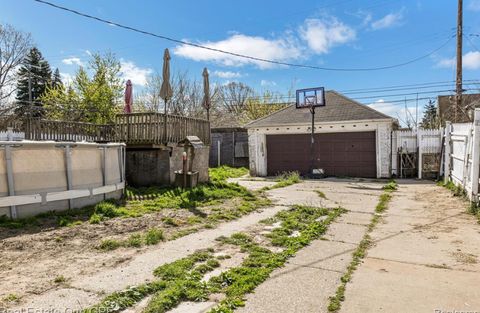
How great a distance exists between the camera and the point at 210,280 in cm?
359

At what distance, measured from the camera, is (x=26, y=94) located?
125ft

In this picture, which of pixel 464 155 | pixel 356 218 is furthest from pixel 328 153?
pixel 356 218

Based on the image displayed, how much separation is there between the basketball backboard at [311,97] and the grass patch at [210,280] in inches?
442

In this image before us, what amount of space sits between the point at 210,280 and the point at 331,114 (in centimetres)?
1399

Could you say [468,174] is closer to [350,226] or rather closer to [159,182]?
[350,226]

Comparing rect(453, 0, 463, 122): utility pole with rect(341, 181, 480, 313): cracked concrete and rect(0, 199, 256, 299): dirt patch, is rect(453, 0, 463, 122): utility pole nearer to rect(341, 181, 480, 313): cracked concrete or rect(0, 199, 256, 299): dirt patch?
rect(341, 181, 480, 313): cracked concrete

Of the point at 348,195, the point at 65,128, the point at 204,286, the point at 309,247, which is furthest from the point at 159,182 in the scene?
the point at 204,286

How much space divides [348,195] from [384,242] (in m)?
5.28

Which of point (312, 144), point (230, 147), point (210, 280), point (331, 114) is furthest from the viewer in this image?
point (230, 147)

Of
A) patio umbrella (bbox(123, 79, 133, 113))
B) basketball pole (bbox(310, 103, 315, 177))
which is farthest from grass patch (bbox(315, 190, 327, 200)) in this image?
patio umbrella (bbox(123, 79, 133, 113))

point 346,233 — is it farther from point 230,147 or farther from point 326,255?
point 230,147

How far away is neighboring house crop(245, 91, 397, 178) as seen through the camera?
50.5 feet

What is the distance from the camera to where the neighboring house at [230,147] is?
1962 centimetres

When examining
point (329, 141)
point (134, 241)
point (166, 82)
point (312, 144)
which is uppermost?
point (166, 82)
